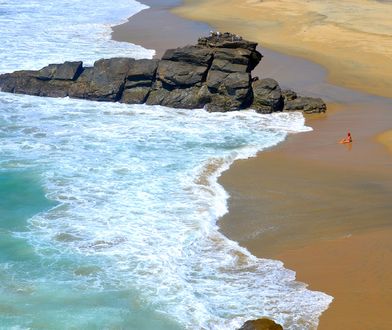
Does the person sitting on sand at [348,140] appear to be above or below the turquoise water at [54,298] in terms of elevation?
below

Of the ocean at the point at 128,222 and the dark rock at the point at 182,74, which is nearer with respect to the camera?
the ocean at the point at 128,222

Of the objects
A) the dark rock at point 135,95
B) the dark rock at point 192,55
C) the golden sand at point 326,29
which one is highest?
the dark rock at point 192,55

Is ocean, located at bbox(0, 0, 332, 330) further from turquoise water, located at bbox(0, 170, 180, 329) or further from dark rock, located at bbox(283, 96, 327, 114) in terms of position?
dark rock, located at bbox(283, 96, 327, 114)

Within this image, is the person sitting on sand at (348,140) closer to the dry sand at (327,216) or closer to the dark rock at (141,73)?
the dry sand at (327,216)

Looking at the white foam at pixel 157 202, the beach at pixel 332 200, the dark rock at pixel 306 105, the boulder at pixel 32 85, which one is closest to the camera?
the white foam at pixel 157 202

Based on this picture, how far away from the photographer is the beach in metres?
13.7

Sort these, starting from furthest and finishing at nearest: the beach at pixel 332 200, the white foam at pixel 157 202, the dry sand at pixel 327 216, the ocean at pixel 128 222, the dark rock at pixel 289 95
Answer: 1. the dark rock at pixel 289 95
2. the beach at pixel 332 200
3. the dry sand at pixel 327 216
4. the white foam at pixel 157 202
5. the ocean at pixel 128 222

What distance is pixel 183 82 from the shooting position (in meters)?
26.7

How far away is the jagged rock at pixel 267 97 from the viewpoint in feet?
86.3

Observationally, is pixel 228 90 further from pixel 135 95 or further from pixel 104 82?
pixel 104 82

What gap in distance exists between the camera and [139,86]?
27.3 meters

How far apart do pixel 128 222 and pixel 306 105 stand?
11831 mm

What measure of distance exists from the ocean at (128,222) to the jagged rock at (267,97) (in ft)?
2.09

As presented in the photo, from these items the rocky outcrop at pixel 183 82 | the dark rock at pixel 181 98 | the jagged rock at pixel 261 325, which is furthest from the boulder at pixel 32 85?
the jagged rock at pixel 261 325
